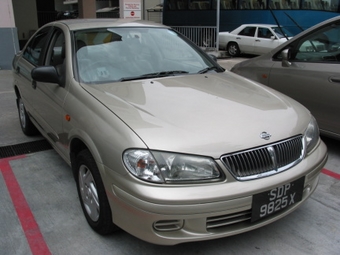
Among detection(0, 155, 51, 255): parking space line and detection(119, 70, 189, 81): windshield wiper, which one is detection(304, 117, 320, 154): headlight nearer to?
detection(119, 70, 189, 81): windshield wiper

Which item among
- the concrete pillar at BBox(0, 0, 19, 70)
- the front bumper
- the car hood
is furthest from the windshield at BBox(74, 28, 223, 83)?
the concrete pillar at BBox(0, 0, 19, 70)

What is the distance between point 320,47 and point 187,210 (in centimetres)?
321

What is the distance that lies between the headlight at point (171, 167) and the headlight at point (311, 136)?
888 millimetres

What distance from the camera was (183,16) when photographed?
59.6 feet

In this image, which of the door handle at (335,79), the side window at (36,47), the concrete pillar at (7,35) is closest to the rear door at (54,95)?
the side window at (36,47)

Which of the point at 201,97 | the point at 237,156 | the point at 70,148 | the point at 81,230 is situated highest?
the point at 201,97

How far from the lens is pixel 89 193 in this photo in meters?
2.73

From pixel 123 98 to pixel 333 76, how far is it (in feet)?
8.30

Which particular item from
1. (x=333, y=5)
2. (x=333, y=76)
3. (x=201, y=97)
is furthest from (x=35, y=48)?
(x=333, y=5)

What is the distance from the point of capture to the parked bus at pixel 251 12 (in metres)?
14.4

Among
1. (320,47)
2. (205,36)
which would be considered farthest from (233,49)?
(320,47)

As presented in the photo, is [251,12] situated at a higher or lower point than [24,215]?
higher

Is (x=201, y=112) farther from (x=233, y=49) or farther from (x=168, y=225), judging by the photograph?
(x=233, y=49)

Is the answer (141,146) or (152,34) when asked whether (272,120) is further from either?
(152,34)
